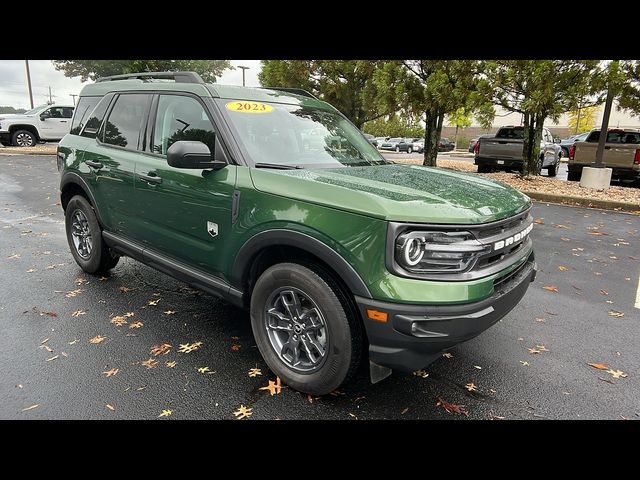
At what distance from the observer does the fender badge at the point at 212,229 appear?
314 cm

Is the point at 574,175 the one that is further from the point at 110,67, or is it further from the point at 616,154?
the point at 110,67

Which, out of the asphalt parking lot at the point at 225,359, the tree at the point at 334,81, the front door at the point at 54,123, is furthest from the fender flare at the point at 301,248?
the front door at the point at 54,123

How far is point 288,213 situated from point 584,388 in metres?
2.33

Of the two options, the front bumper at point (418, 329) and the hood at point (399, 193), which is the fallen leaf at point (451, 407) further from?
the hood at point (399, 193)

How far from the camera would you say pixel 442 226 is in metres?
2.33

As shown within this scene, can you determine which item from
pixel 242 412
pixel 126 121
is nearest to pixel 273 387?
pixel 242 412

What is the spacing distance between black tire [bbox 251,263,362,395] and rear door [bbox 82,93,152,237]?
184 cm

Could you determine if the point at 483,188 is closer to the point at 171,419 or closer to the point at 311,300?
the point at 311,300

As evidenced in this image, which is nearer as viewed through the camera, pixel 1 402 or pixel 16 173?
pixel 1 402

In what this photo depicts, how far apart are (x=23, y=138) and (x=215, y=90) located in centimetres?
2157

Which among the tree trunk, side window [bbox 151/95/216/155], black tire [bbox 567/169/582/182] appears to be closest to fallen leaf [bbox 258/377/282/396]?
side window [bbox 151/95/216/155]

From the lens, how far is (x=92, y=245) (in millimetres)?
4609

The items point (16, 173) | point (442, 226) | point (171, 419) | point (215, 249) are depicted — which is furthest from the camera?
point (16, 173)

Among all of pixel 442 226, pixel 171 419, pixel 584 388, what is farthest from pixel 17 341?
pixel 584 388
